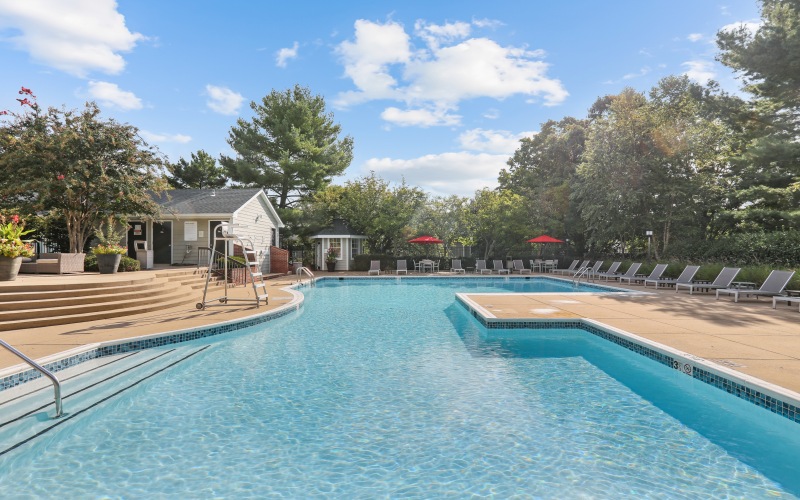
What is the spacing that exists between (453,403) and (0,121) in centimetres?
Answer: 1911

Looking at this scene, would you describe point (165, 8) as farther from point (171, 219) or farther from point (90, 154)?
point (171, 219)

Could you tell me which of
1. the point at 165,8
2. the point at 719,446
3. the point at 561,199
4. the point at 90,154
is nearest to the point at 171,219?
the point at 90,154

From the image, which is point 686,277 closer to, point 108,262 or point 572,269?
point 572,269

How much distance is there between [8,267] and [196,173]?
31984 mm

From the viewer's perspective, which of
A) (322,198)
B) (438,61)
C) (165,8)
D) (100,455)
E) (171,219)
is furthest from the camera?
(322,198)

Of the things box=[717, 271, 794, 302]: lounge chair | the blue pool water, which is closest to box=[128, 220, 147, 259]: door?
the blue pool water

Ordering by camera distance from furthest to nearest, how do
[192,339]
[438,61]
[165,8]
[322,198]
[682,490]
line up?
[322,198]
[438,61]
[165,8]
[192,339]
[682,490]

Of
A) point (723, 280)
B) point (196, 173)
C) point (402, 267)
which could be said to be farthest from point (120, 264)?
point (196, 173)

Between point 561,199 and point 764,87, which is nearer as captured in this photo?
point 764,87

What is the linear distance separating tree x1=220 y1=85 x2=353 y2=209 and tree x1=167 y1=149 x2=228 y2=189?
7.64m

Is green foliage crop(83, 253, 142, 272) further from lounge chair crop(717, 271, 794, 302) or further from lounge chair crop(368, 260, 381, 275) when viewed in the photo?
lounge chair crop(717, 271, 794, 302)

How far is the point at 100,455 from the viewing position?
3.90 m

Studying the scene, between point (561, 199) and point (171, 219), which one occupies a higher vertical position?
point (561, 199)

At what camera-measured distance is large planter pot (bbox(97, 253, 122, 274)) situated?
44.8ft
